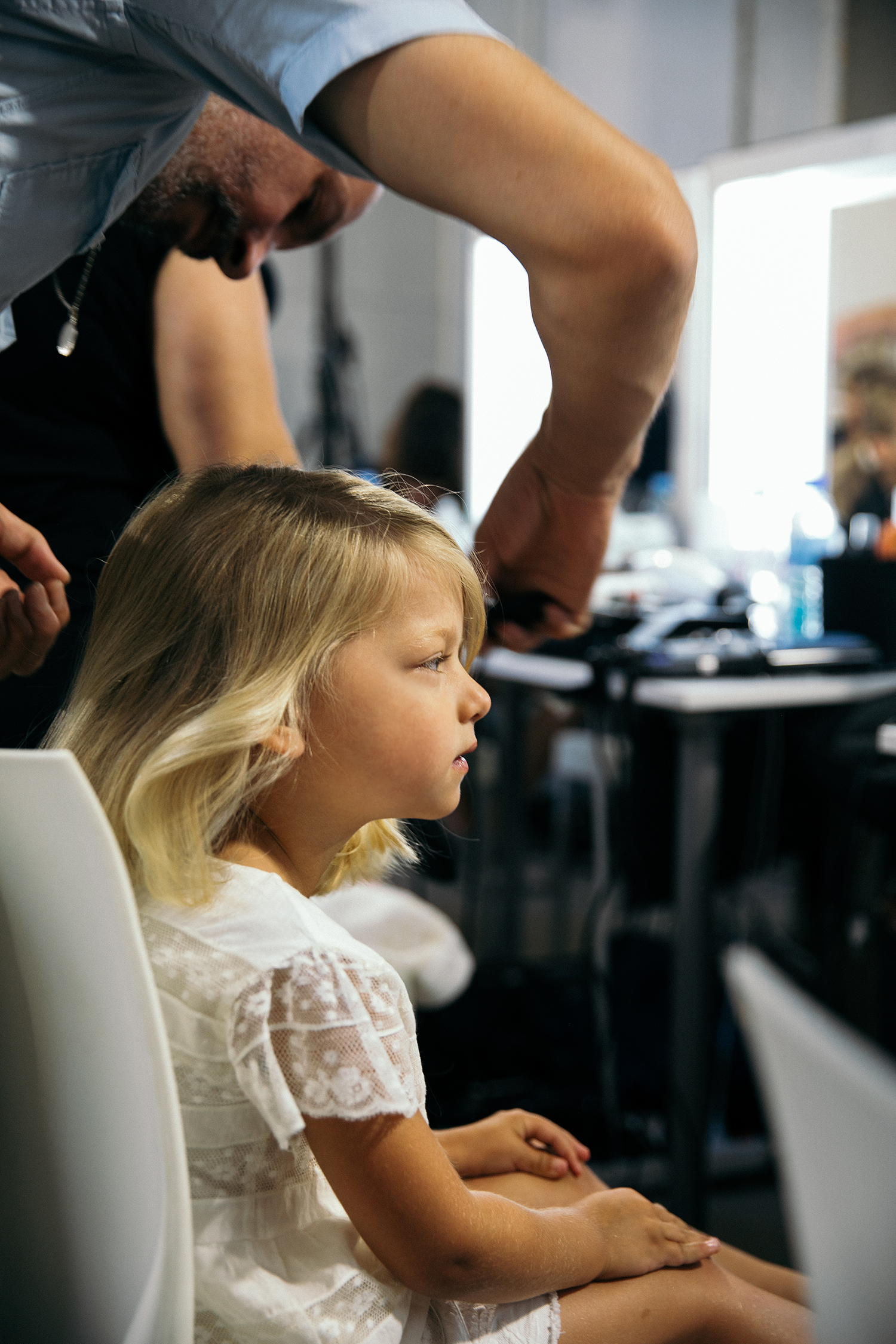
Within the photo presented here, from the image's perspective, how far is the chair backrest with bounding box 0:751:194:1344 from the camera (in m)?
0.45

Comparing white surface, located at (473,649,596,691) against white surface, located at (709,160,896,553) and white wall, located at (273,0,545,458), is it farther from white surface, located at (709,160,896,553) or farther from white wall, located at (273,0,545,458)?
white wall, located at (273,0,545,458)

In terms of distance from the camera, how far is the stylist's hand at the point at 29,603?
0.62 meters

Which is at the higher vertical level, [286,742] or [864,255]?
[864,255]

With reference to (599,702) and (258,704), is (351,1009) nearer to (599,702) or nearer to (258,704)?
(258,704)

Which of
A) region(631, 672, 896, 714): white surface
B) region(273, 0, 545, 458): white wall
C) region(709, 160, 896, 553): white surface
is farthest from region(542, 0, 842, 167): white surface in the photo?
region(631, 672, 896, 714): white surface

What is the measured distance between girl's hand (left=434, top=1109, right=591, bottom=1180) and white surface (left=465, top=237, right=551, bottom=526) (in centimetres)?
37

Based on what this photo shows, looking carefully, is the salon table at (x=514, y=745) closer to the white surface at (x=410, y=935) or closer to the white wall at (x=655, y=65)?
the white surface at (x=410, y=935)

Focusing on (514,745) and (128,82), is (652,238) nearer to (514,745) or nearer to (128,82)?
(128,82)

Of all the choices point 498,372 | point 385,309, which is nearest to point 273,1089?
point 498,372

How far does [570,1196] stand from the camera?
2.04 feet

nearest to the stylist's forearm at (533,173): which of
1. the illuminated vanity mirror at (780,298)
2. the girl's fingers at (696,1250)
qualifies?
the girl's fingers at (696,1250)

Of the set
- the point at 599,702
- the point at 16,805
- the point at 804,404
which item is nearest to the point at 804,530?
the point at 804,404

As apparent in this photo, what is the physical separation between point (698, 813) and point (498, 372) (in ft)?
2.37

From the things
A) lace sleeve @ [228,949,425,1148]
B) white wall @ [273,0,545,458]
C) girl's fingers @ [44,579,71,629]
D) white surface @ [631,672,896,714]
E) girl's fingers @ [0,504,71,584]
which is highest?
white wall @ [273,0,545,458]
